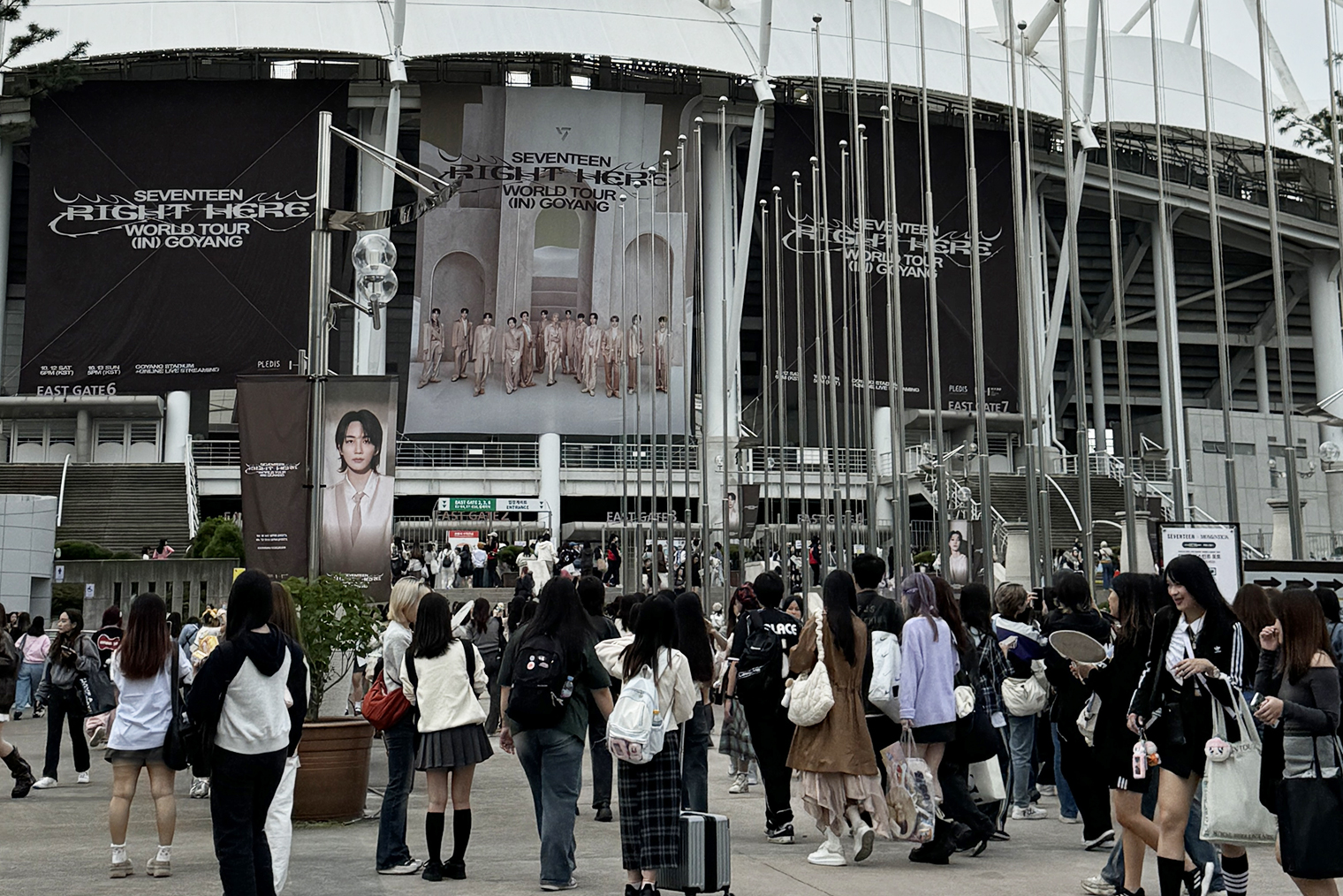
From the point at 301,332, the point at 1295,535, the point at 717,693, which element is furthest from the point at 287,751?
the point at 301,332

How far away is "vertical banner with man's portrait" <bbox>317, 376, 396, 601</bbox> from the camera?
444 inches

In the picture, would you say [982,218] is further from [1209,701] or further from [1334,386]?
[1209,701]

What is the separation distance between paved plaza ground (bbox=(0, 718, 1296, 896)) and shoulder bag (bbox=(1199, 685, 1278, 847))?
5.71 feet

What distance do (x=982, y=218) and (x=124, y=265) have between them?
26.3 m

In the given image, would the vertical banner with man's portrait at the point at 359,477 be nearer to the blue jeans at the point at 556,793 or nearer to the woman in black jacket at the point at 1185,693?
the blue jeans at the point at 556,793

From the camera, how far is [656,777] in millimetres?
6727

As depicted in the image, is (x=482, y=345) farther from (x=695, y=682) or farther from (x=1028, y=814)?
(x=695, y=682)

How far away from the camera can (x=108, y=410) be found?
45.7 meters

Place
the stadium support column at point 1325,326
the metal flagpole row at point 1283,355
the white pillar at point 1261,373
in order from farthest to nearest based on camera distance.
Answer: the white pillar at point 1261,373 < the stadium support column at point 1325,326 < the metal flagpole row at point 1283,355

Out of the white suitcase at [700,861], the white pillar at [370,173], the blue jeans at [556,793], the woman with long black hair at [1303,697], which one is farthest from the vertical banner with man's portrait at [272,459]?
the white pillar at [370,173]

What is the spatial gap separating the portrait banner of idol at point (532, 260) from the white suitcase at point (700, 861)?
36.4 meters

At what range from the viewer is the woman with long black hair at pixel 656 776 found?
666cm

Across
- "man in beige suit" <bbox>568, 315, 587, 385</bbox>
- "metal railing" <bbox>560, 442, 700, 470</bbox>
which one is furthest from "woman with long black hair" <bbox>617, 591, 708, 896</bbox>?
"metal railing" <bbox>560, 442, 700, 470</bbox>

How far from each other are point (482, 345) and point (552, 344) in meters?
2.11
